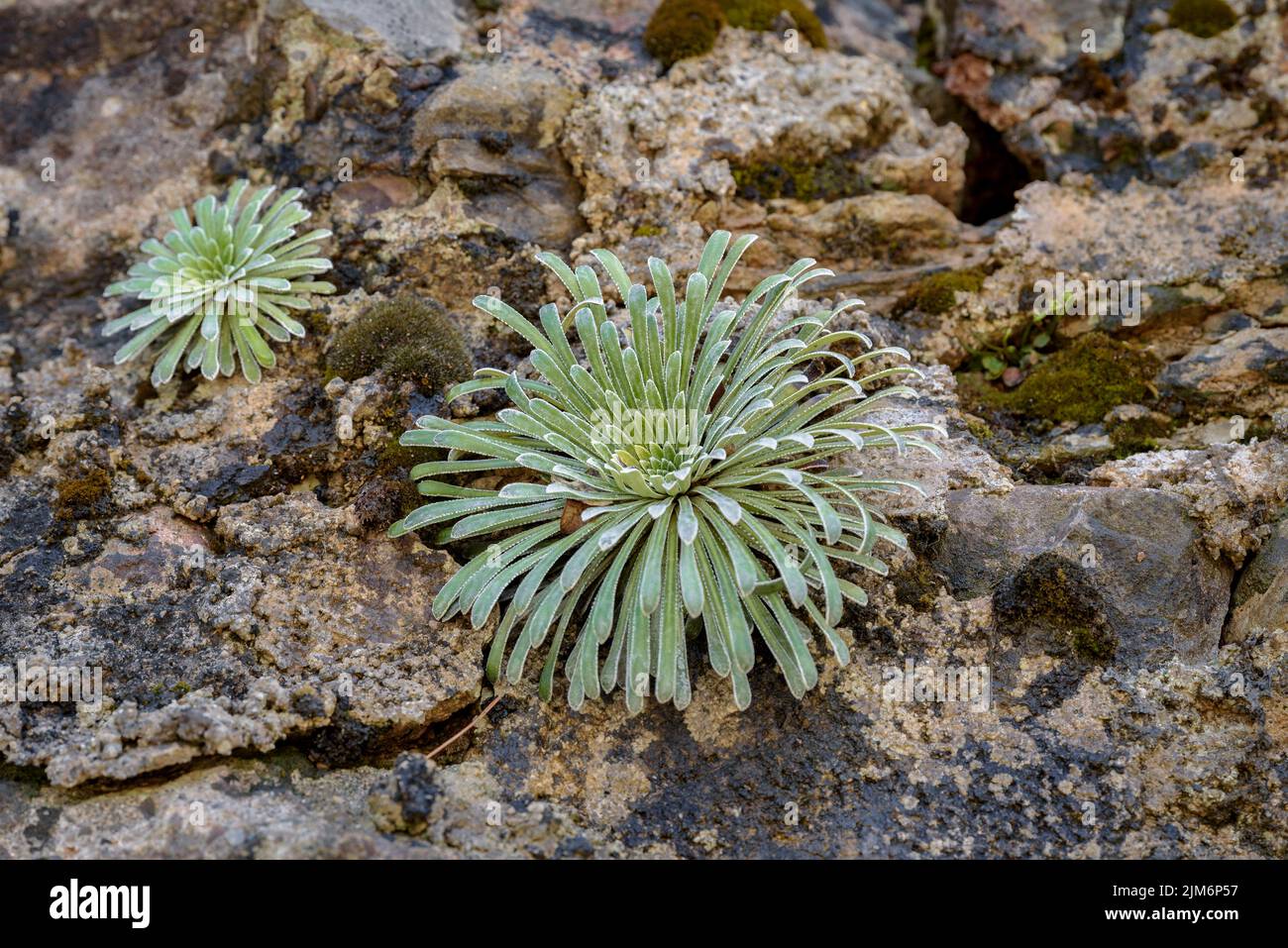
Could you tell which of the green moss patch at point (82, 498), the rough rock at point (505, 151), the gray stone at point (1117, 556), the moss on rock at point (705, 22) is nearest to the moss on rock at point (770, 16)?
the moss on rock at point (705, 22)

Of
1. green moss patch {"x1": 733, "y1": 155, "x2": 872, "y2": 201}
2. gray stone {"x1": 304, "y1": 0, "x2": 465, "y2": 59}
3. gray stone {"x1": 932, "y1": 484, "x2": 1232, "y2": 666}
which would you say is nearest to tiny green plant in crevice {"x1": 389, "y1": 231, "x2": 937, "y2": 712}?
gray stone {"x1": 932, "y1": 484, "x2": 1232, "y2": 666}

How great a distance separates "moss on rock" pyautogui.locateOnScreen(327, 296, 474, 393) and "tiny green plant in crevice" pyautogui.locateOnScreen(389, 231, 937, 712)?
324 mm

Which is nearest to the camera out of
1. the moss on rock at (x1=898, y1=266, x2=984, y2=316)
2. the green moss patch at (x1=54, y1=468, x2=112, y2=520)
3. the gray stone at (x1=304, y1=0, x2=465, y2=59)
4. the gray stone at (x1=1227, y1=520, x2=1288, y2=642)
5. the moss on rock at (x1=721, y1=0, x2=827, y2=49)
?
the gray stone at (x1=1227, y1=520, x2=1288, y2=642)

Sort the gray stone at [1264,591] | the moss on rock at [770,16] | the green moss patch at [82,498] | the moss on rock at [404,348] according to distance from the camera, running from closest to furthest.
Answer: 1. the gray stone at [1264,591]
2. the green moss patch at [82,498]
3. the moss on rock at [404,348]
4. the moss on rock at [770,16]

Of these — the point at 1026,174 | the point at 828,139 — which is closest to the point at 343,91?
the point at 828,139

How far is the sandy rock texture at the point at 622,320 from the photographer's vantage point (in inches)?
127

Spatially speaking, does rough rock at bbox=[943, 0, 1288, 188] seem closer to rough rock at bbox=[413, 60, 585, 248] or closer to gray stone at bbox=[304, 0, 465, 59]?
rough rock at bbox=[413, 60, 585, 248]

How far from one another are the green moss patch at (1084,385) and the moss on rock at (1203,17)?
6.93ft

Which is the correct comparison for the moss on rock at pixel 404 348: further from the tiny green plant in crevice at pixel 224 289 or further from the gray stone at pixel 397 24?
the gray stone at pixel 397 24

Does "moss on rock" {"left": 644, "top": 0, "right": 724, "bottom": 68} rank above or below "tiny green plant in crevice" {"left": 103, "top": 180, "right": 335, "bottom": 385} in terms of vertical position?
above

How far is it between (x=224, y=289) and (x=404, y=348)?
915mm

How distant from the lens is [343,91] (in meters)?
5.14

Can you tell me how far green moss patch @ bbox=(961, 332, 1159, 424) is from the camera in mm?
4344
